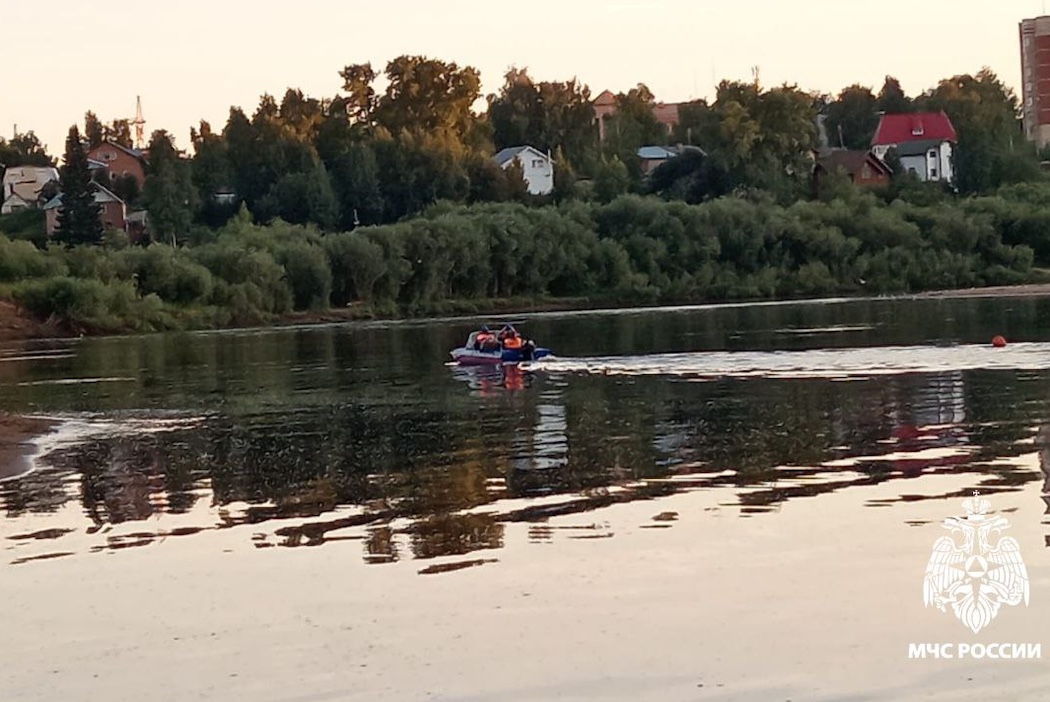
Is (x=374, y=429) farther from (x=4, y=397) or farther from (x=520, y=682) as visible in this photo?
(x=520, y=682)

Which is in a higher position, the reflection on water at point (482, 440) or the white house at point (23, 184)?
the white house at point (23, 184)

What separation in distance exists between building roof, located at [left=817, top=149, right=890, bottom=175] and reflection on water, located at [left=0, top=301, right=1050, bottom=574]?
8946cm

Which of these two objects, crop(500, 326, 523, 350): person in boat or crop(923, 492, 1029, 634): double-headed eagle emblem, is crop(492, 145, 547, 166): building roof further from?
crop(923, 492, 1029, 634): double-headed eagle emblem

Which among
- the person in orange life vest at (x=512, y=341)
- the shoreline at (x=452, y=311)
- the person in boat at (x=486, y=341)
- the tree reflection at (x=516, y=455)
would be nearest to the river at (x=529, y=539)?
the tree reflection at (x=516, y=455)

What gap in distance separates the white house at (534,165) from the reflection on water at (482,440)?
9578 cm

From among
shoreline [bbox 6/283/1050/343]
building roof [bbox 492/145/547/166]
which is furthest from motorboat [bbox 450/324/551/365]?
building roof [bbox 492/145/547/166]

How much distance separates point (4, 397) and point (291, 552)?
111ft

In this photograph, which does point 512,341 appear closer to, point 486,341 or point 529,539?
point 486,341

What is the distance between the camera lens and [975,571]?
19453 mm

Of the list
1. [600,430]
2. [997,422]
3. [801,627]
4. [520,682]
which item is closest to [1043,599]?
[801,627]

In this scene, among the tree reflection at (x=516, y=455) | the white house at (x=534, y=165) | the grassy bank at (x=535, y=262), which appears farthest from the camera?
the white house at (x=534, y=165)

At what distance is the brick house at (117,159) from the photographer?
182 meters

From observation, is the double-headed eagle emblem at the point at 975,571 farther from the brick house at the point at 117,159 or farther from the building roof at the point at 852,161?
the brick house at the point at 117,159

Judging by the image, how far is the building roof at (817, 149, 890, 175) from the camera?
154250 mm
